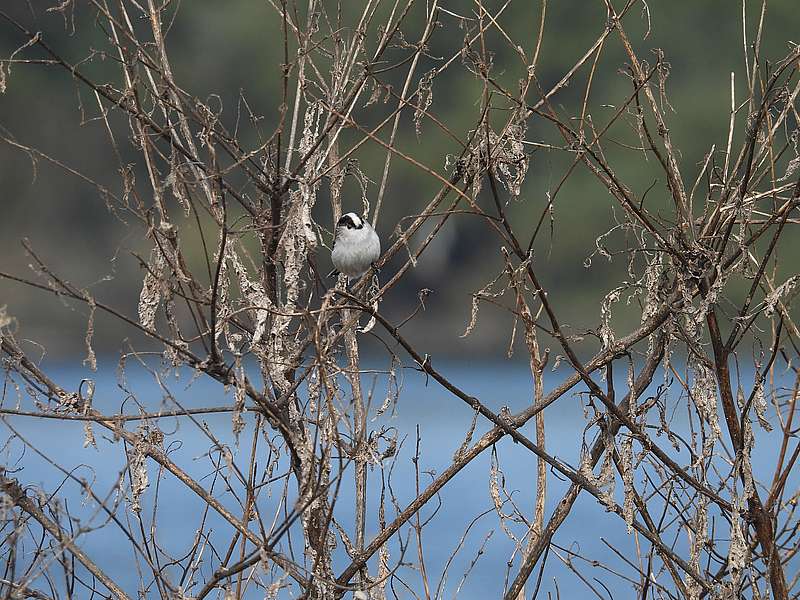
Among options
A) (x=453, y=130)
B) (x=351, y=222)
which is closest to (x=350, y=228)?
(x=351, y=222)

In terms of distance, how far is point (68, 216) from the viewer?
21828mm

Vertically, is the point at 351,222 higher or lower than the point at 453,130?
lower

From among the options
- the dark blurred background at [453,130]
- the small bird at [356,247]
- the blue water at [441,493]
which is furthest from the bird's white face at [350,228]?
the dark blurred background at [453,130]

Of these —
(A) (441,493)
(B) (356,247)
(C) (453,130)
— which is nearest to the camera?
(B) (356,247)

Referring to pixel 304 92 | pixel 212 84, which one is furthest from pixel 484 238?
pixel 304 92

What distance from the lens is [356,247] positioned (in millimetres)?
3543

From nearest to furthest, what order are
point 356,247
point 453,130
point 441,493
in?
point 356,247 → point 441,493 → point 453,130

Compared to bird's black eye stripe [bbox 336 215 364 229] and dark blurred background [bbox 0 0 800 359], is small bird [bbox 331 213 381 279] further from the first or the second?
dark blurred background [bbox 0 0 800 359]

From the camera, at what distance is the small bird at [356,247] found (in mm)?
3516

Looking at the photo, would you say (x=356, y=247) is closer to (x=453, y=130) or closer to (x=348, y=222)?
(x=348, y=222)

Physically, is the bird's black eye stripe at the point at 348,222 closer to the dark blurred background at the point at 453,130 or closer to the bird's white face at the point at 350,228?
the bird's white face at the point at 350,228

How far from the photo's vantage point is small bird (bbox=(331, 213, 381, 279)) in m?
3.52

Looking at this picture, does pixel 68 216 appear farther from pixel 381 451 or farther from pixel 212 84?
pixel 381 451

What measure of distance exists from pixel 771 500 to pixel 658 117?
3.02 ft
